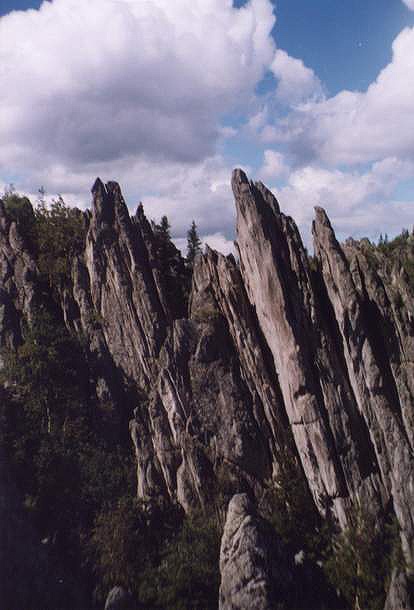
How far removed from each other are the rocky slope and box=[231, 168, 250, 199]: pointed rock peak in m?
0.20

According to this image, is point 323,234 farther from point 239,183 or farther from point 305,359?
point 305,359

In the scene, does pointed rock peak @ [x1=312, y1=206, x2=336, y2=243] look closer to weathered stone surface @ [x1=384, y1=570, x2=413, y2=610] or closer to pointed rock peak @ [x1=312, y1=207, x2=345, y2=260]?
pointed rock peak @ [x1=312, y1=207, x2=345, y2=260]

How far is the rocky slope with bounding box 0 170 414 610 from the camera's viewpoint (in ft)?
107

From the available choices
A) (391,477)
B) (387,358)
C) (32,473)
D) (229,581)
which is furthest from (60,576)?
(387,358)

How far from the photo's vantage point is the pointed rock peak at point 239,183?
124 feet

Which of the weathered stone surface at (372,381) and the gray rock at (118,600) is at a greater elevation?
the weathered stone surface at (372,381)

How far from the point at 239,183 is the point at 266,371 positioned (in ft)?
52.7

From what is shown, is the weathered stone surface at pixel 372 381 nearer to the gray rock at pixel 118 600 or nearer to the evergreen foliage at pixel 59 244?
the gray rock at pixel 118 600

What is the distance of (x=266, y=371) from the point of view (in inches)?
1494

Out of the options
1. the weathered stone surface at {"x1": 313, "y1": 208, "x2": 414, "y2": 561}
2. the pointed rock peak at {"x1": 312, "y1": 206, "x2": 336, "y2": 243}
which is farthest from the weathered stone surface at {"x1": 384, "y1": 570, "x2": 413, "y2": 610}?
the pointed rock peak at {"x1": 312, "y1": 206, "x2": 336, "y2": 243}

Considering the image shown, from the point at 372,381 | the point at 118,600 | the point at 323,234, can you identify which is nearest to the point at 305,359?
the point at 372,381

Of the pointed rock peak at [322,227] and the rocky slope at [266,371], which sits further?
the pointed rock peak at [322,227]

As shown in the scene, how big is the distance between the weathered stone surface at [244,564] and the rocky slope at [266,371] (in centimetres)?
14

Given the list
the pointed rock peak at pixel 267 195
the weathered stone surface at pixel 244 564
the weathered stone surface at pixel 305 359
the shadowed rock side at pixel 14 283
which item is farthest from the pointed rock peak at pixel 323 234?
the shadowed rock side at pixel 14 283
